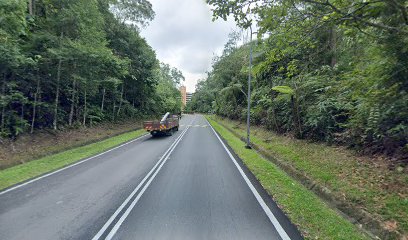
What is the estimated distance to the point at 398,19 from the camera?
4.70 metres

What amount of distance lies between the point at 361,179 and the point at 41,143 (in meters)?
14.0

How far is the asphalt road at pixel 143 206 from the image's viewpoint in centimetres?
401

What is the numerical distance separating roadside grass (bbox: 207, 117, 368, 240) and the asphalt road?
24 centimetres

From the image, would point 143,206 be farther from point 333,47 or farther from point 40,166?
point 333,47

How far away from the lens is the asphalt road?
401 centimetres

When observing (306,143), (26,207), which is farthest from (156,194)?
(306,143)

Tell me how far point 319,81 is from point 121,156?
10498mm

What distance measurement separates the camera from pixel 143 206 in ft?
16.8

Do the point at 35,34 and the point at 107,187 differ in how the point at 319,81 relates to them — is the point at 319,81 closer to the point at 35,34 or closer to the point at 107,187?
the point at 107,187

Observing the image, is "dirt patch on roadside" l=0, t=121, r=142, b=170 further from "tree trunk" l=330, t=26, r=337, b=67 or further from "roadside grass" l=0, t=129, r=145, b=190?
"tree trunk" l=330, t=26, r=337, b=67

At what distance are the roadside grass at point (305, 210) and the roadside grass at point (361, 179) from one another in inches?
22.1

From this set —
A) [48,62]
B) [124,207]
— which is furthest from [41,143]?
[124,207]

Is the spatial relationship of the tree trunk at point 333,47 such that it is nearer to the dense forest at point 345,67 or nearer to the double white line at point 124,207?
the dense forest at point 345,67

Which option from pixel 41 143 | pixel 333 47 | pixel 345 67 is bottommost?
pixel 41 143
